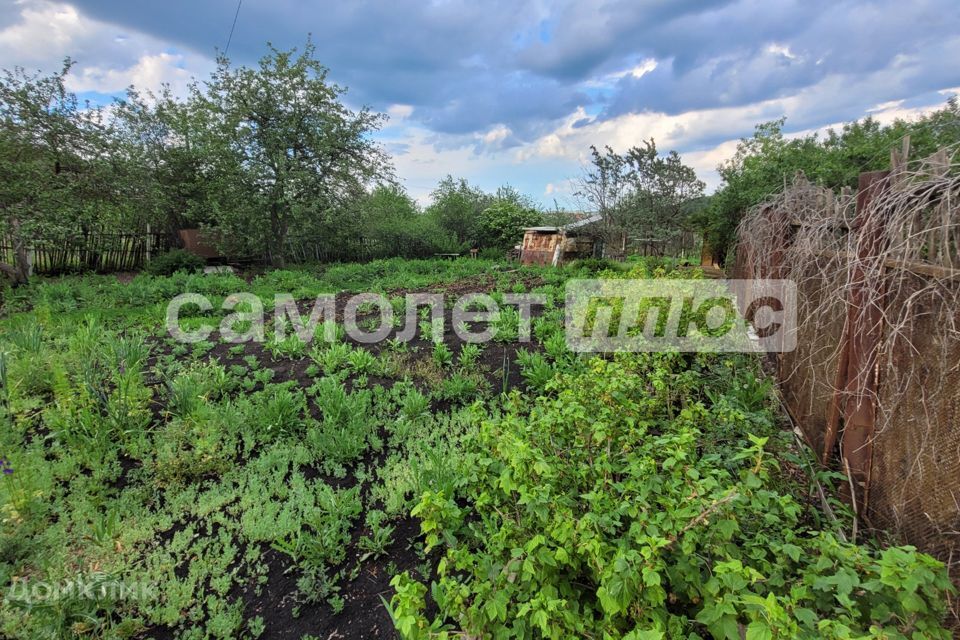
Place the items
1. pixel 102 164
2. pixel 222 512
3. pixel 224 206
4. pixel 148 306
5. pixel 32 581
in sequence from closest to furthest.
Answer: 1. pixel 32 581
2. pixel 222 512
3. pixel 148 306
4. pixel 102 164
5. pixel 224 206

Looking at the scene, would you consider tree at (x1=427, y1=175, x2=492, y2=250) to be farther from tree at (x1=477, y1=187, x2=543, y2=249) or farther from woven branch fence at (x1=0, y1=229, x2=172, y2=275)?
woven branch fence at (x1=0, y1=229, x2=172, y2=275)

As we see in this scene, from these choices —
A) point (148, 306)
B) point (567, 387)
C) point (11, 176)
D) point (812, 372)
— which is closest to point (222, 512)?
point (567, 387)

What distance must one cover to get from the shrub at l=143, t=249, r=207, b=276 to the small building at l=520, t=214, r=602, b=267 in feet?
30.6

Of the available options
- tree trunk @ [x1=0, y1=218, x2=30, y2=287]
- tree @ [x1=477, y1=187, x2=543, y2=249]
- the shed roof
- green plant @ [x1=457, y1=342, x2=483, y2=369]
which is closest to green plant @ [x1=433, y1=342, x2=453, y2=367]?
green plant @ [x1=457, y1=342, x2=483, y2=369]

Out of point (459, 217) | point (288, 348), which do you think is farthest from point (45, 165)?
point (459, 217)

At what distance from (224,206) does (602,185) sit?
1102cm

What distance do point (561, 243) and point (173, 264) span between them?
10642 millimetres

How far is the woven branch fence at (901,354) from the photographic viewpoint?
136 centimetres

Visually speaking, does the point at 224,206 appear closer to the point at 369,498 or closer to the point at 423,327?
the point at 423,327

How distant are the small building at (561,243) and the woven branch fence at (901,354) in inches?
424

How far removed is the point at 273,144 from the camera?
11164mm

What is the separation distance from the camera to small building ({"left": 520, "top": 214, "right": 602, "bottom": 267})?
42.7ft

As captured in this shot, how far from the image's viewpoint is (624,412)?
83.5 inches

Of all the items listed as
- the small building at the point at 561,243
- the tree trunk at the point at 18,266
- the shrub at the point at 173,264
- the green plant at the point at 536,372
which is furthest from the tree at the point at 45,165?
the small building at the point at 561,243
